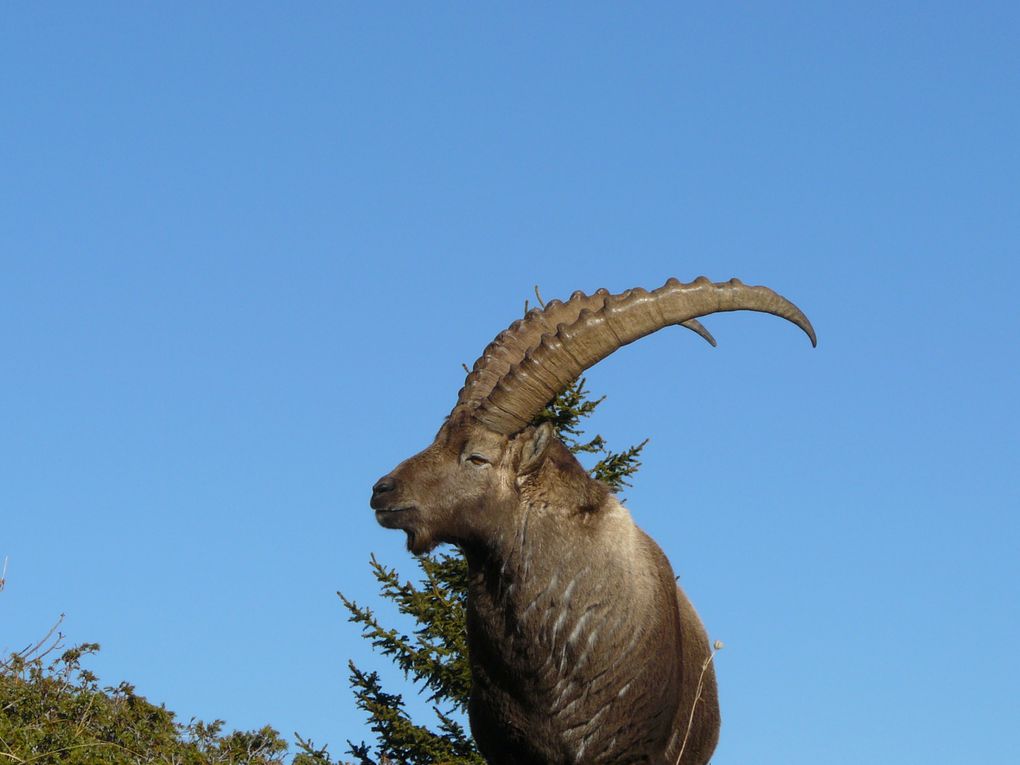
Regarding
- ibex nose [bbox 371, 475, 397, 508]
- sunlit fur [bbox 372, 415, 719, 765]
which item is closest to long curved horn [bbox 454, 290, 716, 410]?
sunlit fur [bbox 372, 415, 719, 765]

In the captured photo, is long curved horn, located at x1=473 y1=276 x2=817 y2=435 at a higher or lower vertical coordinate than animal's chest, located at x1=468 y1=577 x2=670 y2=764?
higher

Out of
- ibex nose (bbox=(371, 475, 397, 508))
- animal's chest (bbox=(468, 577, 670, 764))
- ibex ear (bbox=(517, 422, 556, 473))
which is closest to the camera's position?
animal's chest (bbox=(468, 577, 670, 764))

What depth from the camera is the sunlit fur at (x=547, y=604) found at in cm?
853

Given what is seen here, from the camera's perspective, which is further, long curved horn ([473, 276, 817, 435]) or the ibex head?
long curved horn ([473, 276, 817, 435])

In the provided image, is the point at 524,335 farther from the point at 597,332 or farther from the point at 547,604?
the point at 547,604

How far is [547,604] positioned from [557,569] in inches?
9.3

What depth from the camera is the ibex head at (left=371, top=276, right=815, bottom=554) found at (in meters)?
8.74

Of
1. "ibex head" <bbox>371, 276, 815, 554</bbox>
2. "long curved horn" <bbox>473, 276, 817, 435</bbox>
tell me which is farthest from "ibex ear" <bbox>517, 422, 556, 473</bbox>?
"long curved horn" <bbox>473, 276, 817, 435</bbox>

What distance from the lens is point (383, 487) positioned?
8672mm

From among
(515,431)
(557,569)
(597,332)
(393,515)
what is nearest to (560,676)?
(557,569)

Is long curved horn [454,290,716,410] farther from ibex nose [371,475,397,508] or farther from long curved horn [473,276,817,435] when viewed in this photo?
ibex nose [371,475,397,508]

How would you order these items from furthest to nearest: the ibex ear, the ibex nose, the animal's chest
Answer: the ibex ear, the ibex nose, the animal's chest

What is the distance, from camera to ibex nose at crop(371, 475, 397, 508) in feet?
28.5

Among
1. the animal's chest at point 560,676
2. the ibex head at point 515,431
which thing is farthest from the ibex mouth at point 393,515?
the animal's chest at point 560,676
